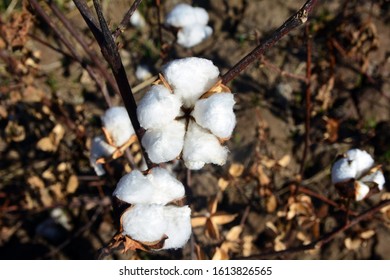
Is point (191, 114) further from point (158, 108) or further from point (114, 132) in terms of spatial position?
point (114, 132)

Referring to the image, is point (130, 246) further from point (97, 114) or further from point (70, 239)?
point (97, 114)

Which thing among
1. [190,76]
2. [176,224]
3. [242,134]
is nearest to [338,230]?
[176,224]

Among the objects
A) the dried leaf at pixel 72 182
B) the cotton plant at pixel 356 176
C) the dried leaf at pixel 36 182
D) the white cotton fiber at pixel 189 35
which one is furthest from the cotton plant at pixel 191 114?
the dried leaf at pixel 36 182

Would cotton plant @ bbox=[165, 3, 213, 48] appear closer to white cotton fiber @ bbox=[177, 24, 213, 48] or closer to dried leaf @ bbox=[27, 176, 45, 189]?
white cotton fiber @ bbox=[177, 24, 213, 48]
